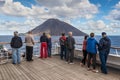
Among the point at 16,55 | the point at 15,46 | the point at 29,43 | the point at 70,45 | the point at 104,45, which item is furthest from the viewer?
the point at 29,43

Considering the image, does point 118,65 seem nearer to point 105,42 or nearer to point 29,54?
point 105,42

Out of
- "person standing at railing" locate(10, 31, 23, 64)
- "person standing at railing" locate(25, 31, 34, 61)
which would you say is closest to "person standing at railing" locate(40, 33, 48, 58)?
"person standing at railing" locate(25, 31, 34, 61)

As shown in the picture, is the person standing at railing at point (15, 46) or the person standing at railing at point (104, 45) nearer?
the person standing at railing at point (104, 45)

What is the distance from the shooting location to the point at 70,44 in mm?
7012

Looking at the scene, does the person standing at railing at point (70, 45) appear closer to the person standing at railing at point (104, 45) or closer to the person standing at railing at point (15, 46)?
the person standing at railing at point (104, 45)

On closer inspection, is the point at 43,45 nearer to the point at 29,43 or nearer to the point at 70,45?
the point at 29,43

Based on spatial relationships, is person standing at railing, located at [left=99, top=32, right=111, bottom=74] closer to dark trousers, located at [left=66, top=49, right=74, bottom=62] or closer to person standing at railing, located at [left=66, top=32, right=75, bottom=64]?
person standing at railing, located at [left=66, top=32, right=75, bottom=64]

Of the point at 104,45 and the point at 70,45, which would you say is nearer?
the point at 104,45

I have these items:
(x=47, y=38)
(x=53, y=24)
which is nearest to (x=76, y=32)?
(x=53, y=24)

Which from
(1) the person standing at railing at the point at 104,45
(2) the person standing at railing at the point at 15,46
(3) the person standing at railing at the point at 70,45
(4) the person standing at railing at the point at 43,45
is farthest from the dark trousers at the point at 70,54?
(2) the person standing at railing at the point at 15,46

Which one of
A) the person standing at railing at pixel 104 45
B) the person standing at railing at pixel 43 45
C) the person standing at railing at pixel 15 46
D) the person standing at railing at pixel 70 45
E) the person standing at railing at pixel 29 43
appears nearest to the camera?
the person standing at railing at pixel 104 45

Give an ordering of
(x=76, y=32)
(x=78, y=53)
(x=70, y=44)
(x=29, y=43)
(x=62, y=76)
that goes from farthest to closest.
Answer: (x=76, y=32)
(x=78, y=53)
(x=29, y=43)
(x=70, y=44)
(x=62, y=76)

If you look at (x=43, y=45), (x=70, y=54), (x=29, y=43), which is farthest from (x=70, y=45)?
(x=29, y=43)

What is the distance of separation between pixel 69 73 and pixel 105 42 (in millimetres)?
1755
